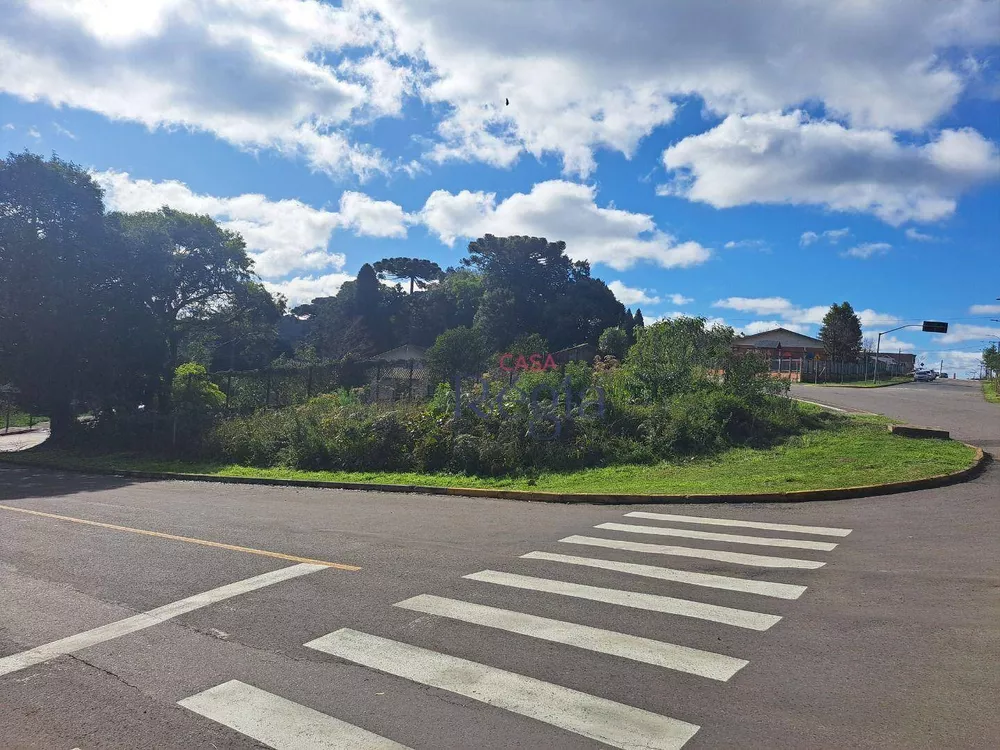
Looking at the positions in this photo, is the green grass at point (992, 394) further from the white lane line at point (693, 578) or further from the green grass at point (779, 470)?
the white lane line at point (693, 578)

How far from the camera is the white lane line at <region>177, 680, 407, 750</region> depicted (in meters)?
3.81

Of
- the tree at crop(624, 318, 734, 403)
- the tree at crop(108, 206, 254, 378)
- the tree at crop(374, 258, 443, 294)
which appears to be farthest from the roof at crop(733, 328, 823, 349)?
the tree at crop(624, 318, 734, 403)

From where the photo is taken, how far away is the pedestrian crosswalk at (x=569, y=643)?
12.9ft

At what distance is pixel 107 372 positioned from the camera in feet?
86.2

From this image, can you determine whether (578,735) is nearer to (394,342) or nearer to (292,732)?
(292,732)

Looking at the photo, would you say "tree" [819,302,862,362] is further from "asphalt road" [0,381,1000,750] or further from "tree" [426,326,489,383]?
"asphalt road" [0,381,1000,750]

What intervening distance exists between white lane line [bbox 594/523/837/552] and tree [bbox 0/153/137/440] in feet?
76.9

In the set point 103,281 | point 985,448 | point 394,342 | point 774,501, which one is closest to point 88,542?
point 774,501

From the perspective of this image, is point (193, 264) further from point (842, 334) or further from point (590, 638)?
point (842, 334)

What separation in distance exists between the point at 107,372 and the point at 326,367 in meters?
8.40

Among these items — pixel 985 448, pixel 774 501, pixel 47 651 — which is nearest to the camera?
pixel 47 651

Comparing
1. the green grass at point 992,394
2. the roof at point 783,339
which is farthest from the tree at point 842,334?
the green grass at point 992,394

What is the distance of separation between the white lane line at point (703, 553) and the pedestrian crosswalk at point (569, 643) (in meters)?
0.02

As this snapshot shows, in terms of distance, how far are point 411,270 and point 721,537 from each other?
7830 cm
